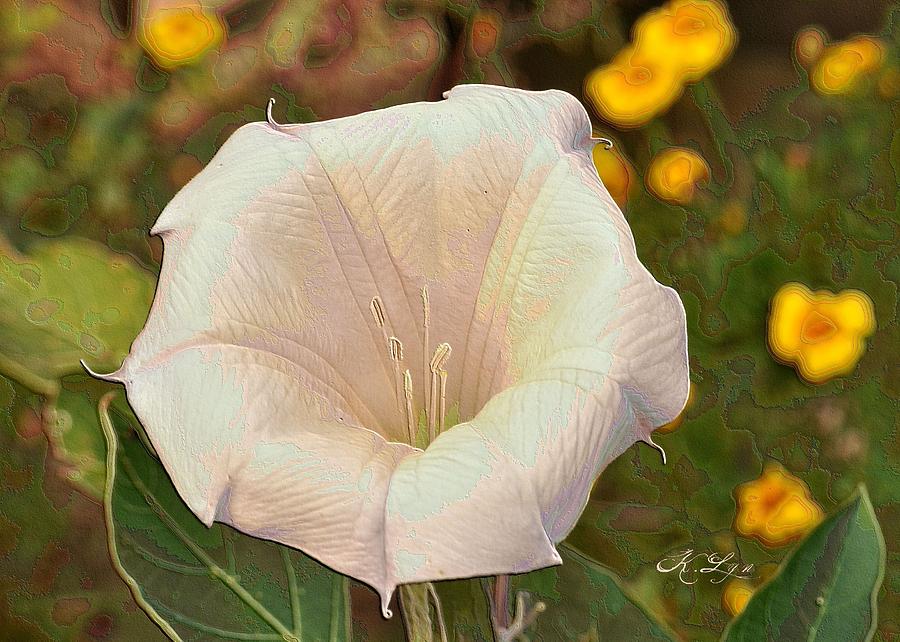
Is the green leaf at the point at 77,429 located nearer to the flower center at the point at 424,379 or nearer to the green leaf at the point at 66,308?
the green leaf at the point at 66,308

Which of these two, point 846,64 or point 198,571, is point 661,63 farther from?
point 198,571

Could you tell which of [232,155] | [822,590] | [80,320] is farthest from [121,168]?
[822,590]

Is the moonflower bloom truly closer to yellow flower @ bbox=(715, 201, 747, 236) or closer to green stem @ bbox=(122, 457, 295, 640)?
green stem @ bbox=(122, 457, 295, 640)

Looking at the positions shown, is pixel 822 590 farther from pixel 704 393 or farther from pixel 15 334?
pixel 15 334

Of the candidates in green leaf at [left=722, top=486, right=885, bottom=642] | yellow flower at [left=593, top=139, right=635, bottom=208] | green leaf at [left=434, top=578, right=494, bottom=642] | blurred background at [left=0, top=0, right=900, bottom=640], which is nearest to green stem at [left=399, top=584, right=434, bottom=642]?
green leaf at [left=434, top=578, right=494, bottom=642]
